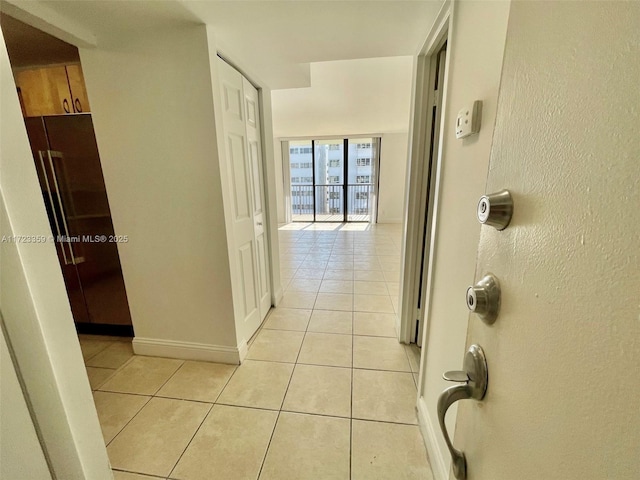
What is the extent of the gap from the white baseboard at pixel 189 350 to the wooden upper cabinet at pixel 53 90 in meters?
1.71

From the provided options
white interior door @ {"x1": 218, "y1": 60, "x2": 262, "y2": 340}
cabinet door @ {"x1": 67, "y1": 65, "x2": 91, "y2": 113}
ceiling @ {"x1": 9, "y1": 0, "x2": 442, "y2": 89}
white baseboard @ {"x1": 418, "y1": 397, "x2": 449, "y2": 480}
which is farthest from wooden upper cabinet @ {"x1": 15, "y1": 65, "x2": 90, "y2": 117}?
white baseboard @ {"x1": 418, "y1": 397, "x2": 449, "y2": 480}

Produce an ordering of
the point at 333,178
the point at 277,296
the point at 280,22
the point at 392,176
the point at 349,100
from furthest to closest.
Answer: the point at 333,178 < the point at 392,176 < the point at 349,100 < the point at 277,296 < the point at 280,22

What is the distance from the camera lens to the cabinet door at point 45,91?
5.87ft

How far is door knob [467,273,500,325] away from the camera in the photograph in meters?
0.46

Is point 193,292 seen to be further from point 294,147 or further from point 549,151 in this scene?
point 294,147

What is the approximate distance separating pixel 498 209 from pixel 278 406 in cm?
157

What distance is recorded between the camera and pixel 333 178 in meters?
7.27

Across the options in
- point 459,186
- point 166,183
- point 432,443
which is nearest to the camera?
point 459,186

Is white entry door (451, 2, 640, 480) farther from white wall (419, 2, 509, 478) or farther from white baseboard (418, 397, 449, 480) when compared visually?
white baseboard (418, 397, 449, 480)

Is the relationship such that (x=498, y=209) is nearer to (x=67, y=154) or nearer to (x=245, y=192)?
(x=245, y=192)

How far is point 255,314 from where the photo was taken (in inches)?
86.6

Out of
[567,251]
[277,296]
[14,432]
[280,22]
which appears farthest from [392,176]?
[14,432]

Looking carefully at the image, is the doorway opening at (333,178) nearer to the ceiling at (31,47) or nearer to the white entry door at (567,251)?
the ceiling at (31,47)

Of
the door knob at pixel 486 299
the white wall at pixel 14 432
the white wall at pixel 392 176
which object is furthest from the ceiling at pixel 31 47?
the white wall at pixel 392 176
